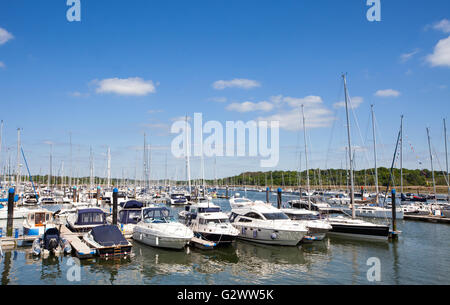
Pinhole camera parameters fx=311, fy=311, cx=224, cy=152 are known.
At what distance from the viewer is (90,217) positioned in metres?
28.1

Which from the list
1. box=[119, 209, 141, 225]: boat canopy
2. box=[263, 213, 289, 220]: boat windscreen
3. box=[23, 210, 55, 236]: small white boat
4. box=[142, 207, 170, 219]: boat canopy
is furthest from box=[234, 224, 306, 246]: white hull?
box=[23, 210, 55, 236]: small white boat

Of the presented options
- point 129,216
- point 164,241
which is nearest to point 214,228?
point 164,241

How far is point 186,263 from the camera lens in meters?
20.8

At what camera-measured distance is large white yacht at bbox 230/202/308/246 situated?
25.4 m

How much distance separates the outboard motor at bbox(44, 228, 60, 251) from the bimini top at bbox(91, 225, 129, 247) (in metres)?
2.50

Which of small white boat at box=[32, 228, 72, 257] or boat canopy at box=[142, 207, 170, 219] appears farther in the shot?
boat canopy at box=[142, 207, 170, 219]

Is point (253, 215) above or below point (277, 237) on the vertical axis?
above

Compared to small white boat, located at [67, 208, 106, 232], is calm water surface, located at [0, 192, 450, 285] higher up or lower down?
lower down

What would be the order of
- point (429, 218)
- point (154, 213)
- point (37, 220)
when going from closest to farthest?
point (154, 213) < point (37, 220) < point (429, 218)

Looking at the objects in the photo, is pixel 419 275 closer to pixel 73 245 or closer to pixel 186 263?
pixel 186 263

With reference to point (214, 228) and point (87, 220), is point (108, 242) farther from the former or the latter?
point (214, 228)

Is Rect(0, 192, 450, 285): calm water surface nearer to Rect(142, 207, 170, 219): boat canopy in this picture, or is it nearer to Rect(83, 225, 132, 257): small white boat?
Rect(83, 225, 132, 257): small white boat

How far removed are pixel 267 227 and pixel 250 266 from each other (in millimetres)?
6180

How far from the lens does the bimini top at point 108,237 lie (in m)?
21.2
